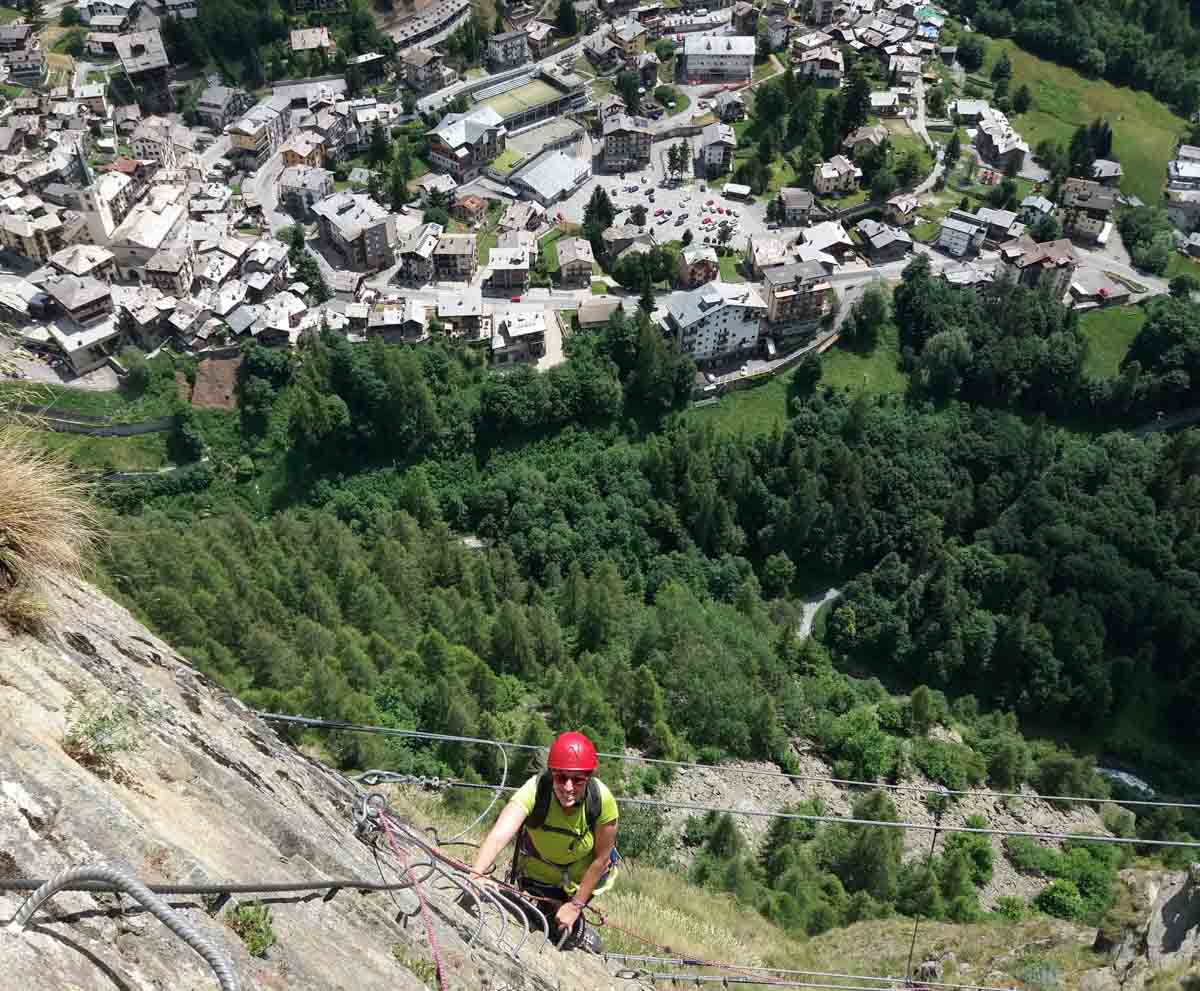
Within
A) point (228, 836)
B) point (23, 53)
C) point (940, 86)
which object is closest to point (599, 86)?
point (940, 86)

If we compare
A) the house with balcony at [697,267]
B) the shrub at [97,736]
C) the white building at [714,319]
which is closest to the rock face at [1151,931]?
the shrub at [97,736]

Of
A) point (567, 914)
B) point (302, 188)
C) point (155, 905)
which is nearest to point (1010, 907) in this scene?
point (567, 914)

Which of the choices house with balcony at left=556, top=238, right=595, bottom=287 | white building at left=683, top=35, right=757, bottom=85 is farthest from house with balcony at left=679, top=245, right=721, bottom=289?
white building at left=683, top=35, right=757, bottom=85

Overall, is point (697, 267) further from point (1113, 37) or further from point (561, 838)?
point (1113, 37)

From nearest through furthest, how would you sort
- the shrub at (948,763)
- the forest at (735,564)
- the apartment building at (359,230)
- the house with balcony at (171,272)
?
1. the forest at (735,564)
2. the shrub at (948,763)
3. the house with balcony at (171,272)
4. the apartment building at (359,230)

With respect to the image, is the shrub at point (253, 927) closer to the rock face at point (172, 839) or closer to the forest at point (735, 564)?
the rock face at point (172, 839)

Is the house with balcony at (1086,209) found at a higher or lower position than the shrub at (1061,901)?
higher

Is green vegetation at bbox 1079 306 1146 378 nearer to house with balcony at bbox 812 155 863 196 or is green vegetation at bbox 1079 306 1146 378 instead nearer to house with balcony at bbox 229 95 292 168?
house with balcony at bbox 812 155 863 196

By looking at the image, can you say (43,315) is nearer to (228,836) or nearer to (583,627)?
(583,627)
